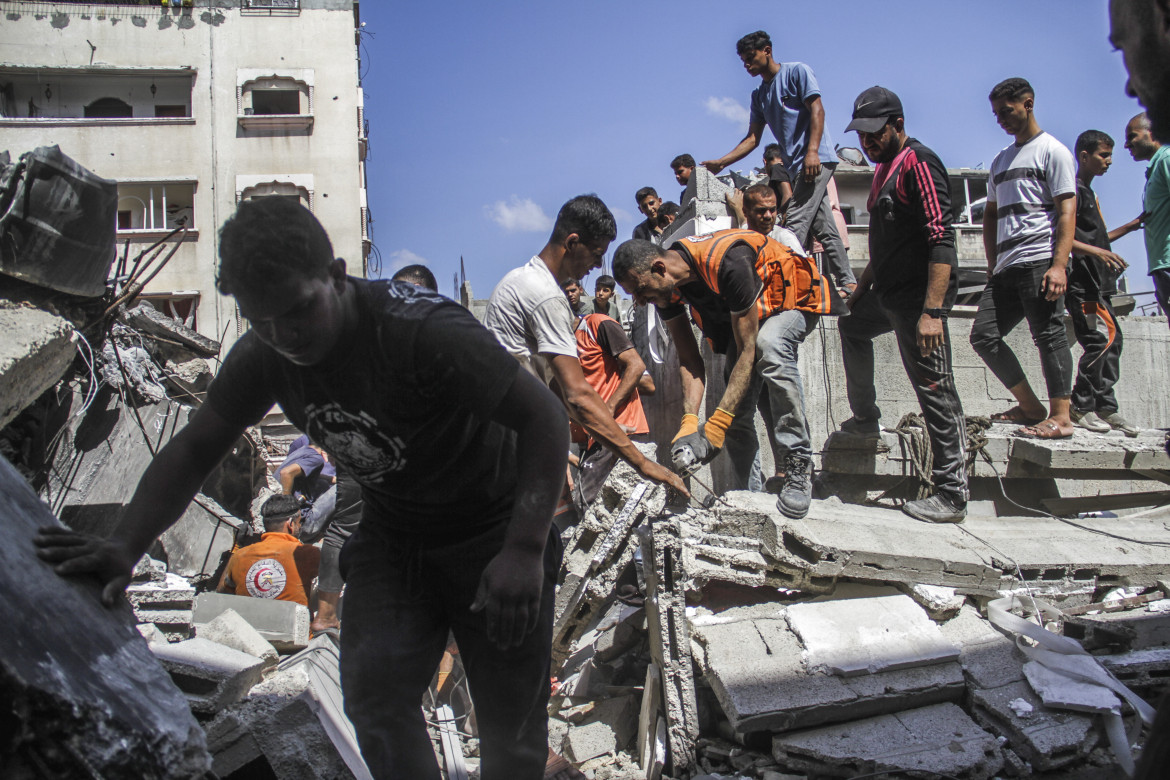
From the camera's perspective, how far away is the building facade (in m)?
23.5

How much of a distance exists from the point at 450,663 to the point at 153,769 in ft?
11.4

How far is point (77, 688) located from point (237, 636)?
3.20 meters

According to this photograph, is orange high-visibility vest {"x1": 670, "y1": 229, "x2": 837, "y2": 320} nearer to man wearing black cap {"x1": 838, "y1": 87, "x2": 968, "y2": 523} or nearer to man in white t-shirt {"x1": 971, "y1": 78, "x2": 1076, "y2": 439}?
man wearing black cap {"x1": 838, "y1": 87, "x2": 968, "y2": 523}

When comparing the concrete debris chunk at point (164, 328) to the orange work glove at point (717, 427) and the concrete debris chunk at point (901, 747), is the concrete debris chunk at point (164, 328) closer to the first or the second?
the orange work glove at point (717, 427)

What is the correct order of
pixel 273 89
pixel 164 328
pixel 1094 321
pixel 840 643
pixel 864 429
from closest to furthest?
pixel 840 643 → pixel 864 429 → pixel 1094 321 → pixel 164 328 → pixel 273 89

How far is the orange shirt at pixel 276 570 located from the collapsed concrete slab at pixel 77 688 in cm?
386

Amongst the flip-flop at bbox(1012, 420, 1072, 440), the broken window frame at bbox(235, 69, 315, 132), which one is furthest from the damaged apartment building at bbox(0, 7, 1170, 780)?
the broken window frame at bbox(235, 69, 315, 132)

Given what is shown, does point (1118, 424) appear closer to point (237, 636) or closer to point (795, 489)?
point (795, 489)

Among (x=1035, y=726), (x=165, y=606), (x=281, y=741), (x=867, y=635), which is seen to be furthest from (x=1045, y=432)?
(x=165, y=606)

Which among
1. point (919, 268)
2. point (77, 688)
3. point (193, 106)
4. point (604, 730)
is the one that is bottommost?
point (604, 730)

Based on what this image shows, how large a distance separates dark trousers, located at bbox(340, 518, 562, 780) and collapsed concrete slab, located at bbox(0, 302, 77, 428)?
3761 mm

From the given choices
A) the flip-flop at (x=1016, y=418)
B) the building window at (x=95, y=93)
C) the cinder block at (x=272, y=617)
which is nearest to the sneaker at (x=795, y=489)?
the flip-flop at (x=1016, y=418)

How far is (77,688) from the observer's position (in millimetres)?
1338

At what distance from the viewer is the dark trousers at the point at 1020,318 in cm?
477
